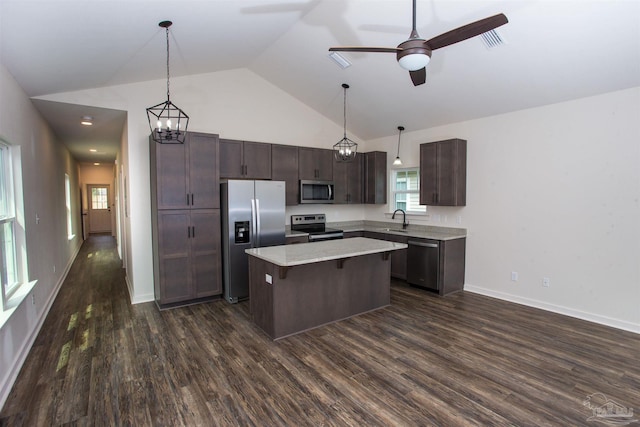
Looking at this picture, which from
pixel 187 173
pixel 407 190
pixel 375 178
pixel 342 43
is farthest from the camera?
pixel 375 178

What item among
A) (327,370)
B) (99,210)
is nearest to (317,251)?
(327,370)

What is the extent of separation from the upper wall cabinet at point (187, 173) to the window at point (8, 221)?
1.34m

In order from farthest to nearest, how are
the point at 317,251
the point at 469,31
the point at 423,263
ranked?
1. the point at 423,263
2. the point at 317,251
3. the point at 469,31

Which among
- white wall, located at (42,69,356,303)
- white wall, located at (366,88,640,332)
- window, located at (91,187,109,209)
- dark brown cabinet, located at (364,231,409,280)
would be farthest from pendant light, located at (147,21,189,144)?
window, located at (91,187,109,209)

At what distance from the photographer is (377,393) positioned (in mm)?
2441

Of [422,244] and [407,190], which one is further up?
[407,190]

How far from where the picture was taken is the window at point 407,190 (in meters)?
5.86

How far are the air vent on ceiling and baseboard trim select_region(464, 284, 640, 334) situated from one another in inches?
125

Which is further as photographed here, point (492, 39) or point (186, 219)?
point (186, 219)

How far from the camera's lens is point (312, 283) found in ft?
11.7

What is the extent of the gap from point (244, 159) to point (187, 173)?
3.26ft

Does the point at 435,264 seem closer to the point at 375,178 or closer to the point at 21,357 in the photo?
the point at 375,178

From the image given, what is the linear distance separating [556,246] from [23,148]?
19.9 feet

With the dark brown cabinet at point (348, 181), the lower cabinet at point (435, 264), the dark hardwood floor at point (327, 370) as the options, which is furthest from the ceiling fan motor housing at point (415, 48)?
the dark brown cabinet at point (348, 181)
